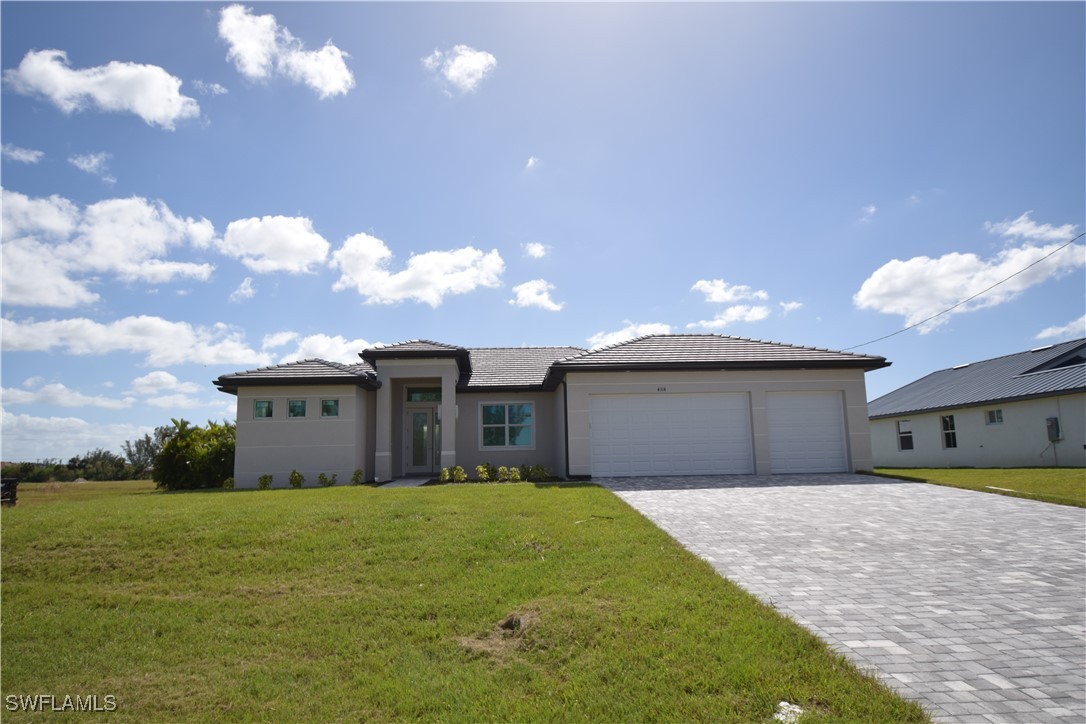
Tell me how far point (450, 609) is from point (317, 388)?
13318mm

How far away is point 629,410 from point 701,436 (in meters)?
2.22

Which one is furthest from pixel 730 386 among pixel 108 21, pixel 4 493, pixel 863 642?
pixel 4 493

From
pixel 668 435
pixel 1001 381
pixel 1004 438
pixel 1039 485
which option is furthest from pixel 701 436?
pixel 1001 381

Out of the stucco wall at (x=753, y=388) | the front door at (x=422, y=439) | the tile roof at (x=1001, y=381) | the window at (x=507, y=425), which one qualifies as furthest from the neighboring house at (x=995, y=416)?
the front door at (x=422, y=439)

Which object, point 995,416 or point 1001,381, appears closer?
point 995,416

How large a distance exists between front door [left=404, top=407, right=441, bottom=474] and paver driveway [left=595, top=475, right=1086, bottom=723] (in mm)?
10432

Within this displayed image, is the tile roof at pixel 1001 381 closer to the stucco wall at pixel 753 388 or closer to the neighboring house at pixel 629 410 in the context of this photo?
the stucco wall at pixel 753 388

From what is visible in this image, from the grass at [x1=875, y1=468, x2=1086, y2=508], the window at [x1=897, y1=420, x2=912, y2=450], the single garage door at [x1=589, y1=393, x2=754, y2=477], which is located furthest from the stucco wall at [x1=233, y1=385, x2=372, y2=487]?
the window at [x1=897, y1=420, x2=912, y2=450]

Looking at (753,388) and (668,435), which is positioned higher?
(753,388)

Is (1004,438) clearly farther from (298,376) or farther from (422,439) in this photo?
(298,376)

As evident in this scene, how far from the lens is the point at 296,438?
57.1 feet

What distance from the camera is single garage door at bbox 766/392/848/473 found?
16.8m

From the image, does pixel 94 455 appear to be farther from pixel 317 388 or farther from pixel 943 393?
pixel 943 393

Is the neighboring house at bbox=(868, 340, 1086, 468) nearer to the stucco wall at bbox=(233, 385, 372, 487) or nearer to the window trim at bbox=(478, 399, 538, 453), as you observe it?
the window trim at bbox=(478, 399, 538, 453)
